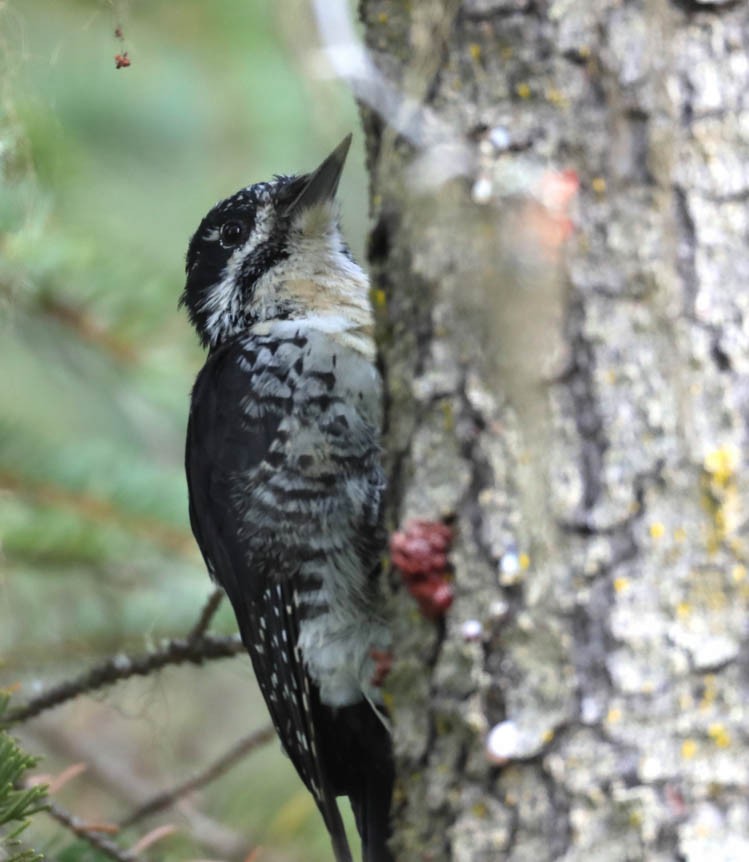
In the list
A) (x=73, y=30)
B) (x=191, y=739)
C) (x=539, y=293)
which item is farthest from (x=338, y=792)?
(x=73, y=30)

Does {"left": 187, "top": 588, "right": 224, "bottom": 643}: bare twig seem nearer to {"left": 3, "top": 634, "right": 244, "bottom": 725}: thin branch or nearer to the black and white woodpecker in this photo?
{"left": 3, "top": 634, "right": 244, "bottom": 725}: thin branch

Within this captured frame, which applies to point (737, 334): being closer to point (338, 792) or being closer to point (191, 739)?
point (338, 792)

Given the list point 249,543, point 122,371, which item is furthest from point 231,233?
point 249,543

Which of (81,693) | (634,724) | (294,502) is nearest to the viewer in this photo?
(634,724)

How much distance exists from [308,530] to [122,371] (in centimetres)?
85

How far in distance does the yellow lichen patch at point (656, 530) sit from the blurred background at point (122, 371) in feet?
2.26

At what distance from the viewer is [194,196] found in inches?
187

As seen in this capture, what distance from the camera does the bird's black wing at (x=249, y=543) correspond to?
267cm

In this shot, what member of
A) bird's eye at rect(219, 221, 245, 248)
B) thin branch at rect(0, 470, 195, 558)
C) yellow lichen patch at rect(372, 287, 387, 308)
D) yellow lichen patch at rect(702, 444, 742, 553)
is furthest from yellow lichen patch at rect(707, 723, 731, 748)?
bird's eye at rect(219, 221, 245, 248)

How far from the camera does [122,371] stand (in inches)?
127

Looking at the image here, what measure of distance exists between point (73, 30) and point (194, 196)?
3.28 feet

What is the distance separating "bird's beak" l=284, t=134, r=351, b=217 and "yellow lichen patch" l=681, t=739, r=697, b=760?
6.64 feet

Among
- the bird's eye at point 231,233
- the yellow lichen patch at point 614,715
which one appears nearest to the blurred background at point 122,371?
the bird's eye at point 231,233

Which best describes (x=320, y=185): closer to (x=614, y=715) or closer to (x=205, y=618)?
(x=205, y=618)
